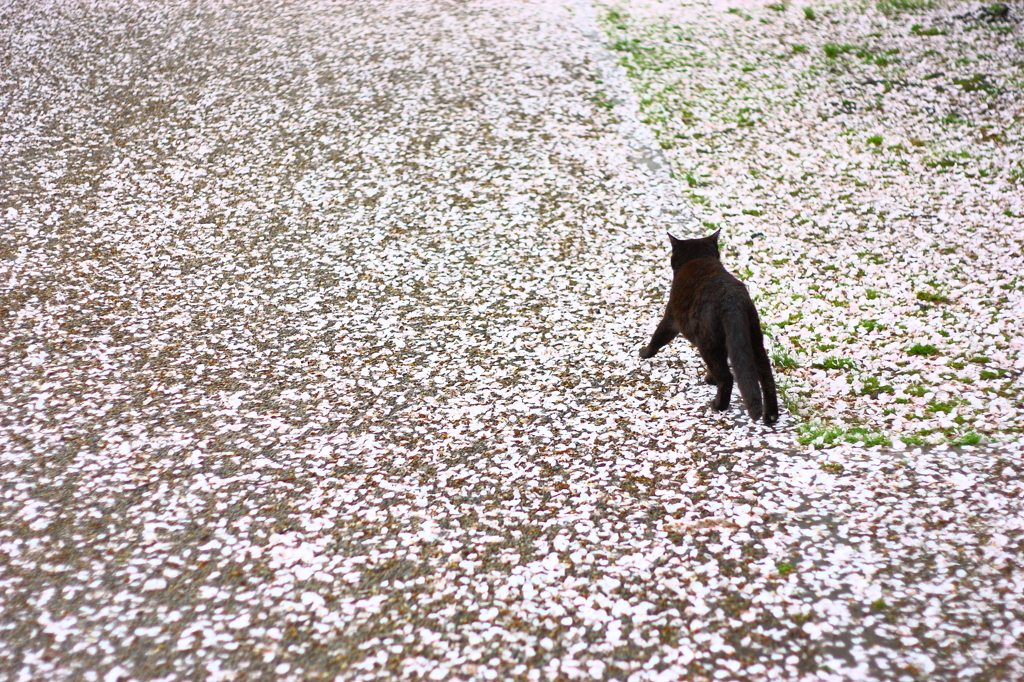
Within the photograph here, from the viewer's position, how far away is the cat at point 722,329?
5.01 meters

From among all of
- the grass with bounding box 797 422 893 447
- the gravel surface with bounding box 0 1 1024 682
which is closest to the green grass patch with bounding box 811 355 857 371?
the grass with bounding box 797 422 893 447

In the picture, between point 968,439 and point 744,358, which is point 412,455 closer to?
point 744,358

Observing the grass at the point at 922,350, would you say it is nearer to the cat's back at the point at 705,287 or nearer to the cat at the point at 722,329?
the cat at the point at 722,329

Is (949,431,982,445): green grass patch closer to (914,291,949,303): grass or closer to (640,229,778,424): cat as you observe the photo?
(640,229,778,424): cat

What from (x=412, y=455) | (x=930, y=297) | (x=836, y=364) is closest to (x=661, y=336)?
(x=836, y=364)

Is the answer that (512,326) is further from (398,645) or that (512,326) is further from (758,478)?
(398,645)

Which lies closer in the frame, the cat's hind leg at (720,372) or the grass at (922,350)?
the cat's hind leg at (720,372)

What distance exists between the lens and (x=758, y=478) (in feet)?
16.3

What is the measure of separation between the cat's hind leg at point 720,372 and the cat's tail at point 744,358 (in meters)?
0.22

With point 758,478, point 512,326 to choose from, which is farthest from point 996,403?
point 512,326

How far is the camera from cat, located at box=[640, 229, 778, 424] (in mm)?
5012

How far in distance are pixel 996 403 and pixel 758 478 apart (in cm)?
203

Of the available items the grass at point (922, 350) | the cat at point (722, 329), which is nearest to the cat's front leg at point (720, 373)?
the cat at point (722, 329)

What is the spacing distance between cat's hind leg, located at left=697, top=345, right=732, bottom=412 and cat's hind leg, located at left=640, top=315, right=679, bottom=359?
43 cm
